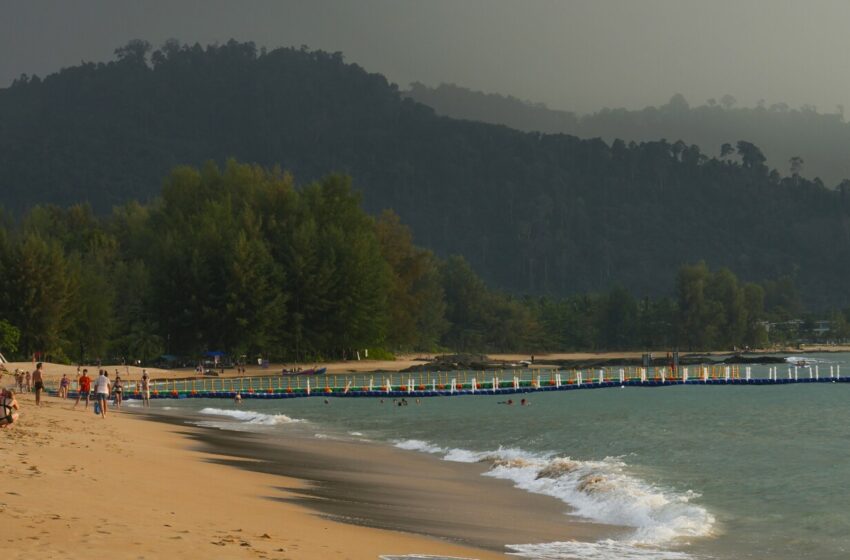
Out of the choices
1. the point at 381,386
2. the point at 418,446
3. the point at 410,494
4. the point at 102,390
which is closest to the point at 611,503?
the point at 410,494

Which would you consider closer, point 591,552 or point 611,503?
point 591,552

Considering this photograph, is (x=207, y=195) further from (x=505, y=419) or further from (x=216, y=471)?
(x=216, y=471)

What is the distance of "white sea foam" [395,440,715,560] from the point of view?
1611 cm

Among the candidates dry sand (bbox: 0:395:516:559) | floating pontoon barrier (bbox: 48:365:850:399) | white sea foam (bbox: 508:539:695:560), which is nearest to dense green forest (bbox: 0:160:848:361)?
A: floating pontoon barrier (bbox: 48:365:850:399)

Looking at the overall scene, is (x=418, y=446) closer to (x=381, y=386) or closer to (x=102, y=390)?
(x=102, y=390)

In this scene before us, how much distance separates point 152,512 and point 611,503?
9.52 metres

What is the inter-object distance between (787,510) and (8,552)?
15.5 meters

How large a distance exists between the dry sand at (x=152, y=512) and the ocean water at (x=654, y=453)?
10.8 ft

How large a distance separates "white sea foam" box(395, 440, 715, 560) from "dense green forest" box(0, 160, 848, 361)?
62181mm

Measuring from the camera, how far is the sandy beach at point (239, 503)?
41.8ft

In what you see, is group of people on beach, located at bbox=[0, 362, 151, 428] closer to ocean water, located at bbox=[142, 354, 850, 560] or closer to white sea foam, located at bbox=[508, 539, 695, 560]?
ocean water, located at bbox=[142, 354, 850, 560]

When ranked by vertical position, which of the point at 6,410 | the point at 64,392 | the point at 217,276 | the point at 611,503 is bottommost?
the point at 611,503

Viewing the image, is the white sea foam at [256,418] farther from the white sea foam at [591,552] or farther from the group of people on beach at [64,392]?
the white sea foam at [591,552]

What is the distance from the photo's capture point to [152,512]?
49.5ft
